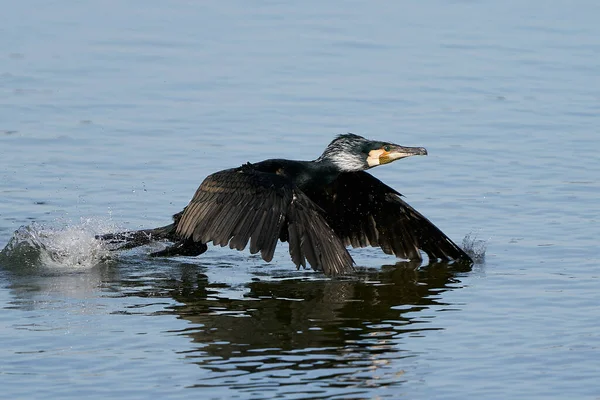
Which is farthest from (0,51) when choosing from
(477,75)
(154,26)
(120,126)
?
(477,75)

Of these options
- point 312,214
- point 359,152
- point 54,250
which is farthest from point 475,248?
point 54,250

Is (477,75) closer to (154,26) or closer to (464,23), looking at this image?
(464,23)

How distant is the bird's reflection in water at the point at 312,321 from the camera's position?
8.12 m

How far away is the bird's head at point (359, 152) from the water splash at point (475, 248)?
0.98 meters

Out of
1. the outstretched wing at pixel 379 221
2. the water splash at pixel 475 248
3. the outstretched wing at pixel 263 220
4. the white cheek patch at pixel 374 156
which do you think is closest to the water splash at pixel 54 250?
the outstretched wing at pixel 263 220

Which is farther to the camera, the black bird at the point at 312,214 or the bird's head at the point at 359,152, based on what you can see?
the bird's head at the point at 359,152

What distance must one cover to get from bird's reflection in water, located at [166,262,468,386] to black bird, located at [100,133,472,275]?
30cm

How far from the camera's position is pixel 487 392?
774 cm

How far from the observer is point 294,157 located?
43.7 ft

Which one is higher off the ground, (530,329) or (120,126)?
→ (120,126)

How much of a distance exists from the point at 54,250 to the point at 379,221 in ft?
8.53

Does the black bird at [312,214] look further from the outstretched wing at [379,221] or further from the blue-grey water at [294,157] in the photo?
the blue-grey water at [294,157]

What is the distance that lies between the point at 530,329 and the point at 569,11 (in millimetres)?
11876

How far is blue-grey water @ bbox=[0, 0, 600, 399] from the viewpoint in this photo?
818cm
